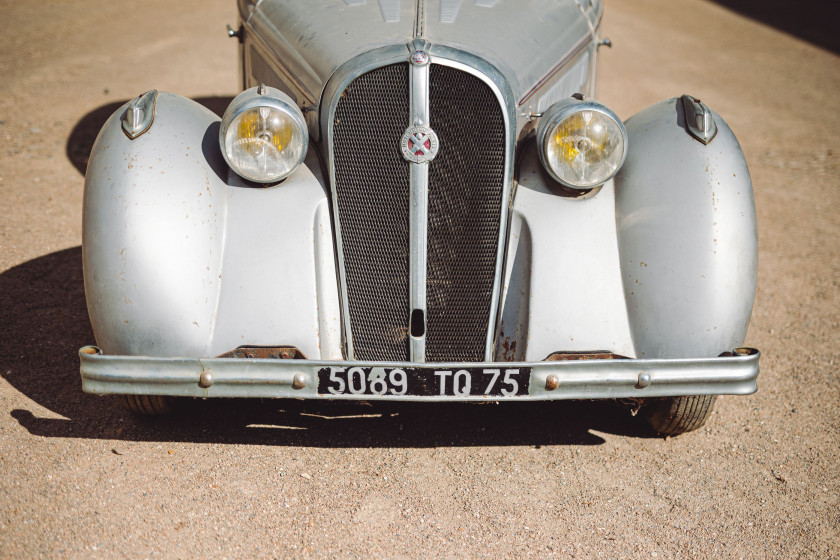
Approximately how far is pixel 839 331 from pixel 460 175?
108 inches

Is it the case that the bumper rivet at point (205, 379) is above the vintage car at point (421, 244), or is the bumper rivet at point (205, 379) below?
below

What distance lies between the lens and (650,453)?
334cm

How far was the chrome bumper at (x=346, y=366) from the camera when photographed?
2.67m

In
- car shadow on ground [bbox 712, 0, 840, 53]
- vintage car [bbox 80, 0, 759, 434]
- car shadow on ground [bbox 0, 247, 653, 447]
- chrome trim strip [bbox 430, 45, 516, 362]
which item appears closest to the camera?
vintage car [bbox 80, 0, 759, 434]

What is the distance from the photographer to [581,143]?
2.97 m

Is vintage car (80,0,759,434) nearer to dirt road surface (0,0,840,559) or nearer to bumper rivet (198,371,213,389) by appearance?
bumper rivet (198,371,213,389)

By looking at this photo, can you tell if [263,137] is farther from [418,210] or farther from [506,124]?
[506,124]

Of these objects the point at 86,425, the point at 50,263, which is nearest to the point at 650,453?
the point at 86,425

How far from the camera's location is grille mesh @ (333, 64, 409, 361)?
2910 millimetres

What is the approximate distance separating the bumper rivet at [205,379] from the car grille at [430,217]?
23.2 inches

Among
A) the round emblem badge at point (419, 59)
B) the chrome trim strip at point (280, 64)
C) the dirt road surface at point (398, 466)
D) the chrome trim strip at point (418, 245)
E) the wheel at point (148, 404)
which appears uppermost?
the chrome trim strip at point (280, 64)

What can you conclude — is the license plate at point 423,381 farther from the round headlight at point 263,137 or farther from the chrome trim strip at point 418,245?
the round headlight at point 263,137

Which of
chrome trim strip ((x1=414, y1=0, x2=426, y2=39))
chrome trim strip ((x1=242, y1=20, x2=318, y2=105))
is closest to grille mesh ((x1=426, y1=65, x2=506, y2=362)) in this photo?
chrome trim strip ((x1=414, y1=0, x2=426, y2=39))

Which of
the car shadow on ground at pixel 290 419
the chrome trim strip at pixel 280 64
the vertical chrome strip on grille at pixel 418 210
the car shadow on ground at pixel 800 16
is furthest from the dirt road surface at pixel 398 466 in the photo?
the car shadow on ground at pixel 800 16
